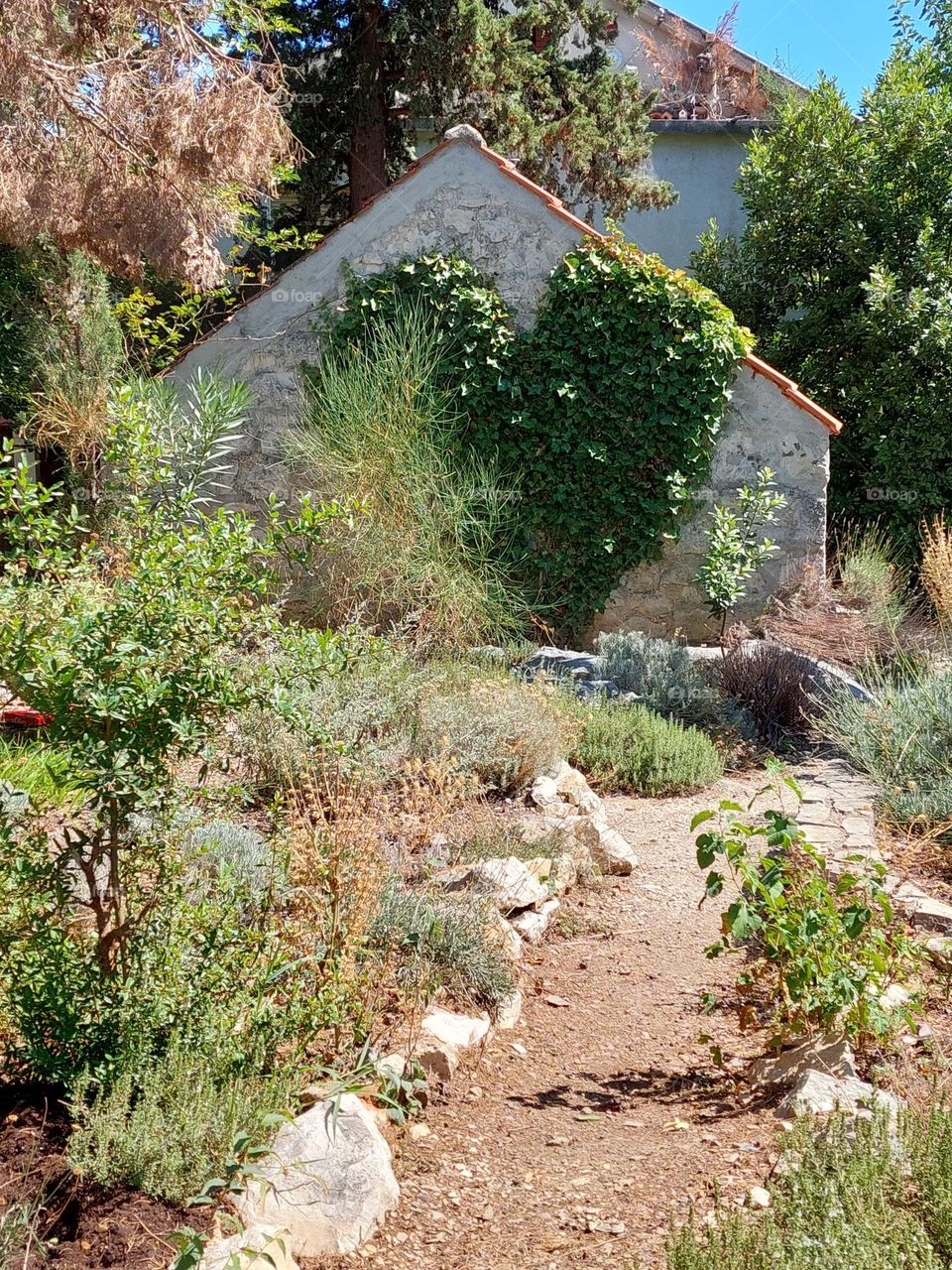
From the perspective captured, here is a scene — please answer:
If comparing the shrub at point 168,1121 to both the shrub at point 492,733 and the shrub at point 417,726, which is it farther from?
the shrub at point 492,733

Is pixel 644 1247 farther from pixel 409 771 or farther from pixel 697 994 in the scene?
pixel 409 771

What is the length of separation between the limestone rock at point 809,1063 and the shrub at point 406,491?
13.4 ft

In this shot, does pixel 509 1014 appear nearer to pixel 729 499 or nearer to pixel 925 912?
pixel 925 912

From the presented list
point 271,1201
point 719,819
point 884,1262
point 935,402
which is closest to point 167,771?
point 271,1201

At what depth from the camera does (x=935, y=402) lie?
10.6 m

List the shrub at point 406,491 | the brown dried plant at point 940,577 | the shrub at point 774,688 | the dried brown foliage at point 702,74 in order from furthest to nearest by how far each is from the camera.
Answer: the dried brown foliage at point 702,74
the brown dried plant at point 940,577
the shrub at point 406,491
the shrub at point 774,688

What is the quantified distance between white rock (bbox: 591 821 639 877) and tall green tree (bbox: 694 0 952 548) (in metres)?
6.57

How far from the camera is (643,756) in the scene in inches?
253

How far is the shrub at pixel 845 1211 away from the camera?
2.26 meters

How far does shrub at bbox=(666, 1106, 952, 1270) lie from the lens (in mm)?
2258

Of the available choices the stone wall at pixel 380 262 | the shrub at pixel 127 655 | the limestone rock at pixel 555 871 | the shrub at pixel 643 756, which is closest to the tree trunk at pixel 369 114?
the stone wall at pixel 380 262

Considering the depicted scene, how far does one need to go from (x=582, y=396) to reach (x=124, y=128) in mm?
3912

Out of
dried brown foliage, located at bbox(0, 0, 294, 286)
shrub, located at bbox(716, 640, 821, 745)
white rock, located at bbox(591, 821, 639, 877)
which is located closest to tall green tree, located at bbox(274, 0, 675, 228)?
dried brown foliage, located at bbox(0, 0, 294, 286)

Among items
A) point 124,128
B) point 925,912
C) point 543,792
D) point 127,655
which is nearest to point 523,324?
point 124,128
